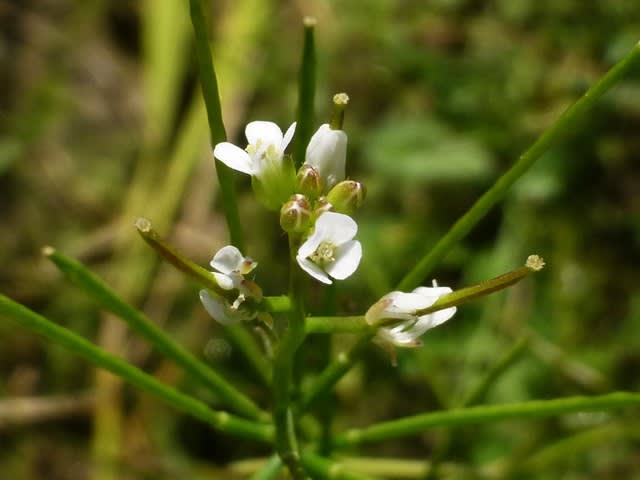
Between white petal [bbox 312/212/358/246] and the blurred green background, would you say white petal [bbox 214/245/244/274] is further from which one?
the blurred green background

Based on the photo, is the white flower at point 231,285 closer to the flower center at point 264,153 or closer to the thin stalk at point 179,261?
the thin stalk at point 179,261

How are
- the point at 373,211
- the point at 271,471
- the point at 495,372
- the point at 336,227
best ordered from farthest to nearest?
the point at 373,211 < the point at 495,372 < the point at 271,471 < the point at 336,227

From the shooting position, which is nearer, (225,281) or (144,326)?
(225,281)

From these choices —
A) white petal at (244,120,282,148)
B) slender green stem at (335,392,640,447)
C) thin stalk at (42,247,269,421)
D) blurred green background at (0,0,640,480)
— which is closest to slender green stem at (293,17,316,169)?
white petal at (244,120,282,148)

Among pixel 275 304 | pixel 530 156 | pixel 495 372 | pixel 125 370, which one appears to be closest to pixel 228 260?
pixel 275 304

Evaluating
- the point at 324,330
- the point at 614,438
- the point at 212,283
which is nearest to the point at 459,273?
the point at 614,438

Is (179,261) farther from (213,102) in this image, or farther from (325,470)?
(325,470)

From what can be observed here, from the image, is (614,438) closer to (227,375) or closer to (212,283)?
(227,375)
